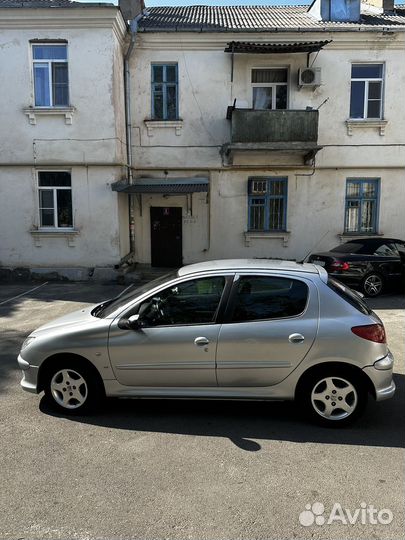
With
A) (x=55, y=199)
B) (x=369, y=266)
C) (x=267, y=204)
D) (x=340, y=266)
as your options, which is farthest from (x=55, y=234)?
(x=369, y=266)

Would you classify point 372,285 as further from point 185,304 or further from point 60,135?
point 60,135

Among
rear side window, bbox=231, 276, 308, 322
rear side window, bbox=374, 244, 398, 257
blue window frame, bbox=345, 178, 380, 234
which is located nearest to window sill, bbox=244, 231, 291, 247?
blue window frame, bbox=345, 178, 380, 234

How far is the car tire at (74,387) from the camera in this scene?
4.09m

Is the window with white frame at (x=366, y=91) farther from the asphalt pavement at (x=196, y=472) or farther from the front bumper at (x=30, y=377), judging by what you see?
the front bumper at (x=30, y=377)

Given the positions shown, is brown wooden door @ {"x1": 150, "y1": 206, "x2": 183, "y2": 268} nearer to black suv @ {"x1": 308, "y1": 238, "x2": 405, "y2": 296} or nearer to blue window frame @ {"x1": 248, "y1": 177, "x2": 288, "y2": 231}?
blue window frame @ {"x1": 248, "y1": 177, "x2": 288, "y2": 231}

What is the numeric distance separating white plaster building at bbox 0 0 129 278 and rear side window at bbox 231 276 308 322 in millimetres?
8729

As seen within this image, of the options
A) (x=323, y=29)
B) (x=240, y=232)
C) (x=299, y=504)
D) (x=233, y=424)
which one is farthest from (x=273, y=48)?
(x=299, y=504)

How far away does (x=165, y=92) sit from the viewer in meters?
13.5

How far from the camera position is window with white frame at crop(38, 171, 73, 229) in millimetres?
12281

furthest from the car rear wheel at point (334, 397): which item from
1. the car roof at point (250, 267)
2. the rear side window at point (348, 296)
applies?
the car roof at point (250, 267)

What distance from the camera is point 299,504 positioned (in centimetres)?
285

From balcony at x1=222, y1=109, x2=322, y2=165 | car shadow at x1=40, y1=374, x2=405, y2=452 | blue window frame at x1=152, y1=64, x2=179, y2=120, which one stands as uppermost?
blue window frame at x1=152, y1=64, x2=179, y2=120

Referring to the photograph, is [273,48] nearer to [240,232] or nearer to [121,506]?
[240,232]

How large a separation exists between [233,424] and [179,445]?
610 mm
